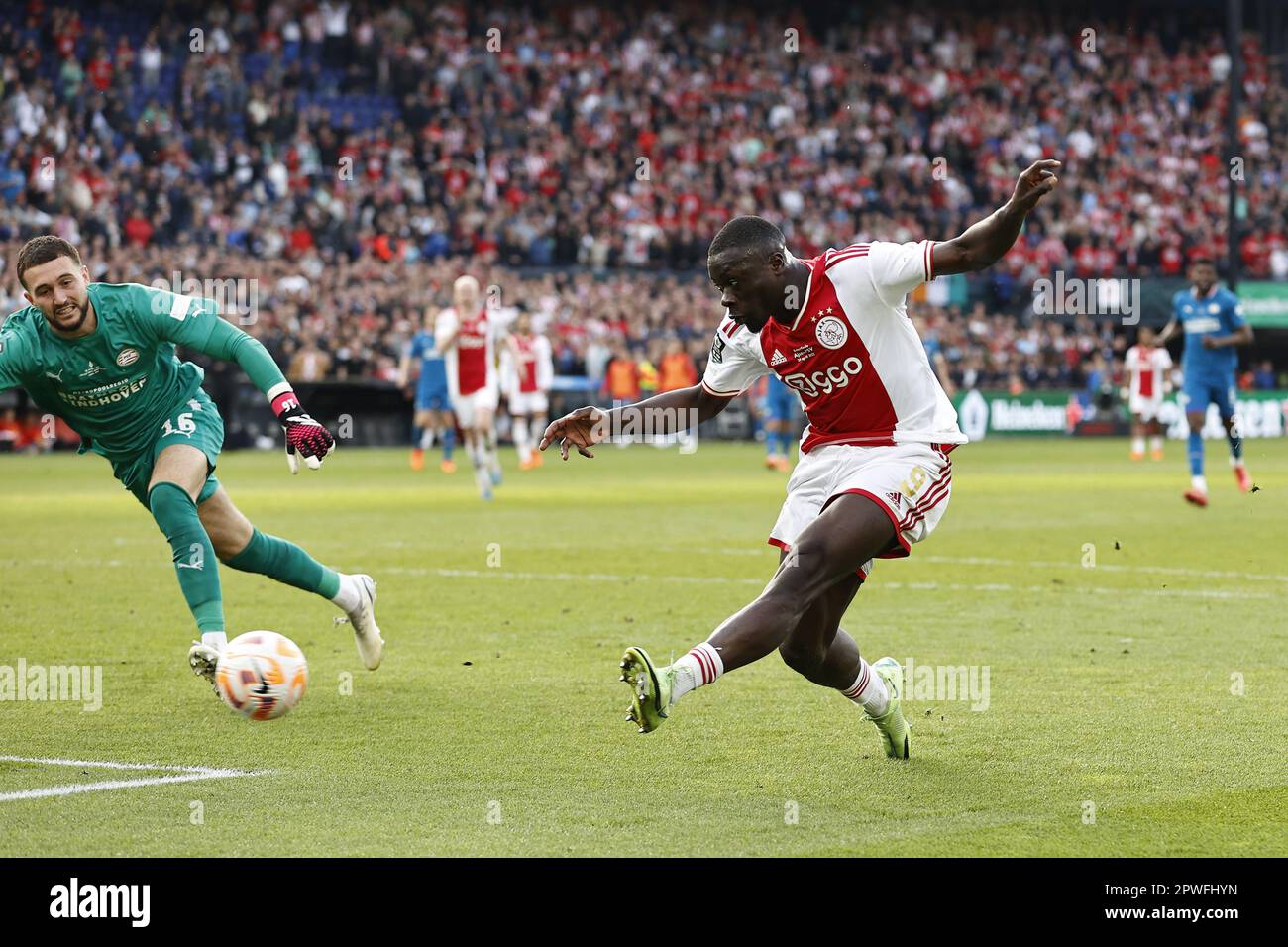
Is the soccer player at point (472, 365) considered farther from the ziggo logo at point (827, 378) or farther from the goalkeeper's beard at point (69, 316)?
the ziggo logo at point (827, 378)

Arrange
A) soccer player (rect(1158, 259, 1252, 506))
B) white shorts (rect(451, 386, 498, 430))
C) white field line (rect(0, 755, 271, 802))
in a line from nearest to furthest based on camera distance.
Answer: white field line (rect(0, 755, 271, 802))
soccer player (rect(1158, 259, 1252, 506))
white shorts (rect(451, 386, 498, 430))

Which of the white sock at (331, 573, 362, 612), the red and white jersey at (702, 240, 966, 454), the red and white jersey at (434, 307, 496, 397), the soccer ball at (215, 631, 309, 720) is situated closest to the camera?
the red and white jersey at (702, 240, 966, 454)

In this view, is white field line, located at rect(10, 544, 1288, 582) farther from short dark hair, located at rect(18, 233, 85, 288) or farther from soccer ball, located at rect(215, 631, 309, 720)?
short dark hair, located at rect(18, 233, 85, 288)

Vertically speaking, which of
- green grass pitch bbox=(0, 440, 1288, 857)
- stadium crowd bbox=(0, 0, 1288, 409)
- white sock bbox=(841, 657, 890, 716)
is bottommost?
green grass pitch bbox=(0, 440, 1288, 857)

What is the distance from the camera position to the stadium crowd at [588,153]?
32062 millimetres

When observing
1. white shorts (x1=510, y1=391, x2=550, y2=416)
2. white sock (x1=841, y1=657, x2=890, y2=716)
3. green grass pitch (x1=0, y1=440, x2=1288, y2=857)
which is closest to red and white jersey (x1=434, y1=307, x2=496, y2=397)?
green grass pitch (x1=0, y1=440, x2=1288, y2=857)

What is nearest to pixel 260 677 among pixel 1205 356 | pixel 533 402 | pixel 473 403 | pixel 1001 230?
pixel 1001 230

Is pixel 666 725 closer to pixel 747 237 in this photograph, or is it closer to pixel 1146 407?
pixel 747 237

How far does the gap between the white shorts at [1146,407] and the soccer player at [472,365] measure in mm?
11948

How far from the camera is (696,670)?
5.18m

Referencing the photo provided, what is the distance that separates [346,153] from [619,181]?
599 cm

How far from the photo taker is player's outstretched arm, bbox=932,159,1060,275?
17.3ft

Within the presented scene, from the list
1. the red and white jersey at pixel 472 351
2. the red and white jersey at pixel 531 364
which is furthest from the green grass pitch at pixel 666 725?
the red and white jersey at pixel 531 364
